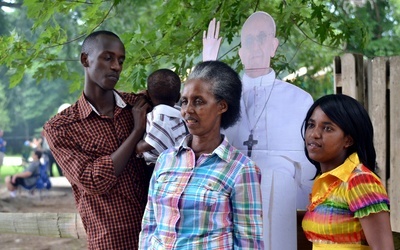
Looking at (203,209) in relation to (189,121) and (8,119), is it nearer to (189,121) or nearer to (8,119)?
(189,121)

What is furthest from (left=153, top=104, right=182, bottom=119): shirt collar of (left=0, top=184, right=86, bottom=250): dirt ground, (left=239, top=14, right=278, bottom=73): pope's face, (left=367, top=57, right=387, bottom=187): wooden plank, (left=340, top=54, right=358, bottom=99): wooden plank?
(left=0, top=184, right=86, bottom=250): dirt ground

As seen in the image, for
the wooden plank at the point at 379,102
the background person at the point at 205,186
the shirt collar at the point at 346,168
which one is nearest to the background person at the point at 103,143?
the background person at the point at 205,186

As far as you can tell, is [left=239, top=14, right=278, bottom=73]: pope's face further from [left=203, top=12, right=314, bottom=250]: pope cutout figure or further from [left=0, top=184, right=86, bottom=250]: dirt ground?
[left=0, top=184, right=86, bottom=250]: dirt ground

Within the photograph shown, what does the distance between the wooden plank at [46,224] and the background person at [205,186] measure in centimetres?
260

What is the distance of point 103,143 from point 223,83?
623mm

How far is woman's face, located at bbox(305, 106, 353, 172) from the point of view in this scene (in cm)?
226

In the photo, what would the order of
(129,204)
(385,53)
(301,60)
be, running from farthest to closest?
1. (385,53)
2. (301,60)
3. (129,204)

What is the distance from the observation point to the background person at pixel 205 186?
2.18m

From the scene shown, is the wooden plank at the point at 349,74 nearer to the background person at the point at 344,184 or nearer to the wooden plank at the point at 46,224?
the background person at the point at 344,184

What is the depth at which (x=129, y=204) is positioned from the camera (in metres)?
2.61

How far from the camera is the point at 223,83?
2.38m

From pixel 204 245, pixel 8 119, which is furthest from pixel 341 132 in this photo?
pixel 8 119

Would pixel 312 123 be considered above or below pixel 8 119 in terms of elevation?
below

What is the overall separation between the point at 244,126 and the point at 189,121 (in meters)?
0.48
